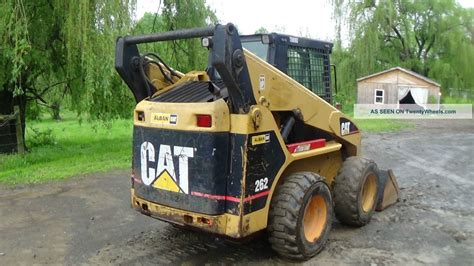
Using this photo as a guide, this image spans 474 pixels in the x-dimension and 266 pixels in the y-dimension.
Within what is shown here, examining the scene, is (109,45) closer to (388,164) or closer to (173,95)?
(173,95)

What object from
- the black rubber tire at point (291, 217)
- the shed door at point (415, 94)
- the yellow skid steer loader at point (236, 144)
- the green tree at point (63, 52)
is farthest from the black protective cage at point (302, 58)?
the shed door at point (415, 94)

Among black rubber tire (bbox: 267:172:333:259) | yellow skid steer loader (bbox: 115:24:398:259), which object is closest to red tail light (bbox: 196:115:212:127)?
yellow skid steer loader (bbox: 115:24:398:259)

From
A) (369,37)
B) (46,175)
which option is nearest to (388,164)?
(46,175)

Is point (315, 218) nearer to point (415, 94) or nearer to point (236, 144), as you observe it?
point (236, 144)

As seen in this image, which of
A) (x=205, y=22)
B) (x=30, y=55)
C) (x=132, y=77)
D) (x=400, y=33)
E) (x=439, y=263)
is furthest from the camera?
(x=400, y=33)

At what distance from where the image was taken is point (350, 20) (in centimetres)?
2506

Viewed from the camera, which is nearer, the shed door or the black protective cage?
the black protective cage

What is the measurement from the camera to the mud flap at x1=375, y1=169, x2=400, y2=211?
6391mm

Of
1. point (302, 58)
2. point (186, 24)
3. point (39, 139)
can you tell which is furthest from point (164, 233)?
point (39, 139)

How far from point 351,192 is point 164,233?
7.13 ft

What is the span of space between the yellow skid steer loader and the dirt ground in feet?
1.42

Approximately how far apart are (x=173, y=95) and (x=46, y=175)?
4.99 meters

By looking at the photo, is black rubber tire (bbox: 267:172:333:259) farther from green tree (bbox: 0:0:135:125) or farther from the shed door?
the shed door

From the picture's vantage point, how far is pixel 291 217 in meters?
4.42
